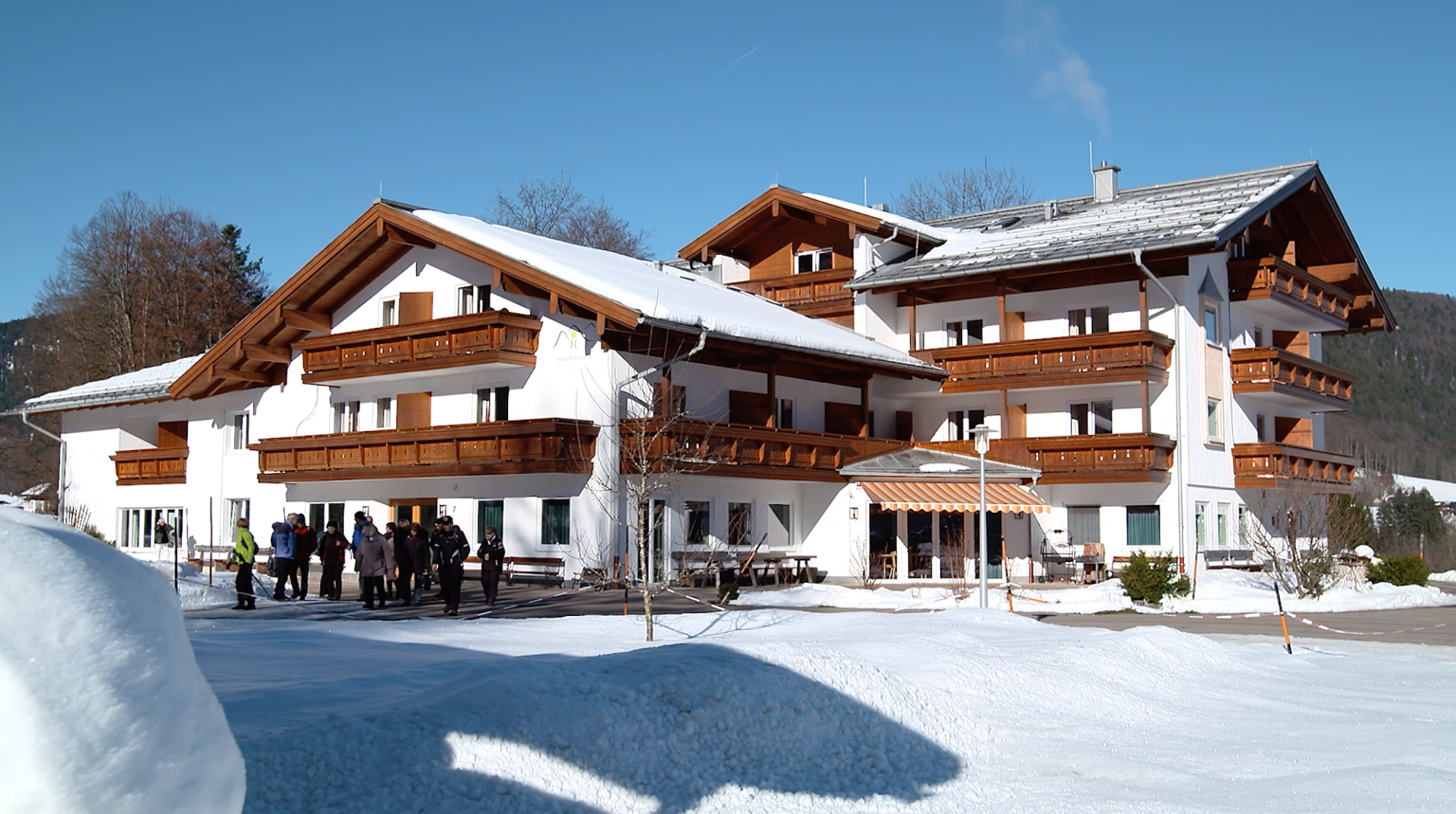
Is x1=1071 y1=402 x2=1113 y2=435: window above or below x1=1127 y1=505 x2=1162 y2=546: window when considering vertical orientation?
above

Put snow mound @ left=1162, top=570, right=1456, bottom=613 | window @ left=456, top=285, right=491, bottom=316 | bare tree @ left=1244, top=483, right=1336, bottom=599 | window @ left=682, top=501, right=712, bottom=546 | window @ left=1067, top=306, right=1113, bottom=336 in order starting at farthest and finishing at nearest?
window @ left=1067, top=306, right=1113, bottom=336 → window @ left=456, top=285, right=491, bottom=316 → window @ left=682, top=501, right=712, bottom=546 → bare tree @ left=1244, top=483, right=1336, bottom=599 → snow mound @ left=1162, top=570, right=1456, bottom=613

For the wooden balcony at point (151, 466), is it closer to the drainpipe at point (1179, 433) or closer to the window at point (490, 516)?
the window at point (490, 516)

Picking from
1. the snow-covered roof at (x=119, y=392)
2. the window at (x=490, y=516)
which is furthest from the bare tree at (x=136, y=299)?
the window at (x=490, y=516)

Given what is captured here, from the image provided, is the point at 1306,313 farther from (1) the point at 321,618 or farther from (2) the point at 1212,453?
(1) the point at 321,618

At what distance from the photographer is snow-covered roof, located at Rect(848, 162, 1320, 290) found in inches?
1351

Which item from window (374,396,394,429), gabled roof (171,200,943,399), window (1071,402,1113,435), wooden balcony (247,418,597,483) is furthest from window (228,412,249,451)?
window (1071,402,1113,435)

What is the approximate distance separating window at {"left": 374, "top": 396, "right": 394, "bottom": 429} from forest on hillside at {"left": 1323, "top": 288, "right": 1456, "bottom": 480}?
9130cm

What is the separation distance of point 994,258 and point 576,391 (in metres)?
12.9

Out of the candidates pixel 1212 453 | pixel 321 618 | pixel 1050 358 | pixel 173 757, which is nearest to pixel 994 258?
pixel 1050 358

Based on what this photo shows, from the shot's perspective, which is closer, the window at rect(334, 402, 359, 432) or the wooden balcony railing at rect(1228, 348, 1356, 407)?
the window at rect(334, 402, 359, 432)

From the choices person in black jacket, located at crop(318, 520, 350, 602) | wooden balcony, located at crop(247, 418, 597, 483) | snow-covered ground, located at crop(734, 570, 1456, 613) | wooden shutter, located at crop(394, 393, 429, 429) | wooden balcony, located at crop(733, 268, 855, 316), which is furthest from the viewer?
wooden balcony, located at crop(733, 268, 855, 316)

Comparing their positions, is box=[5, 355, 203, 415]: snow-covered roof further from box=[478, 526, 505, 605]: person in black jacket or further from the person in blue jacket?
box=[478, 526, 505, 605]: person in black jacket

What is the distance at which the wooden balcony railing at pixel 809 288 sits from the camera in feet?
133

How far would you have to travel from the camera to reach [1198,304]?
36.4 metres
